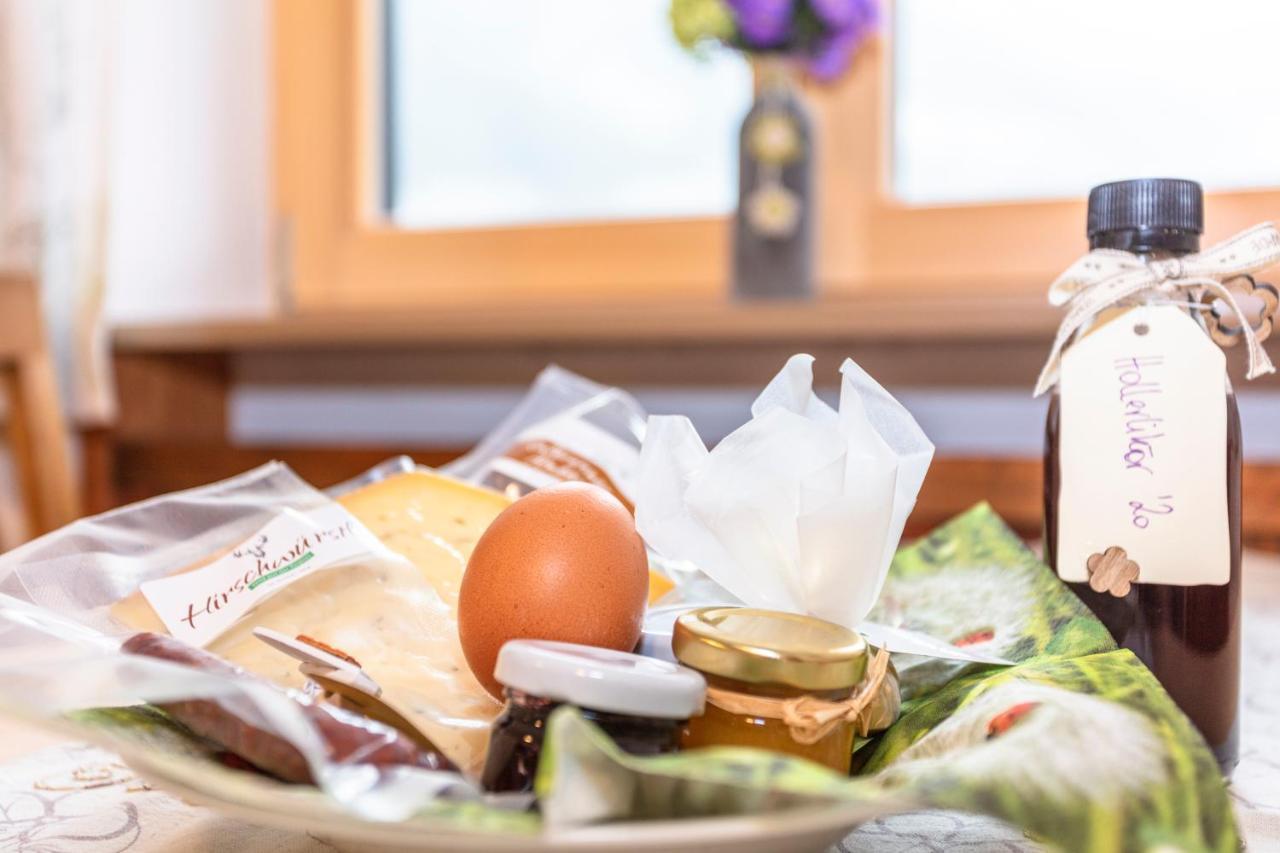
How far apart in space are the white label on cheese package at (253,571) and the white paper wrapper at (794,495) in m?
0.15

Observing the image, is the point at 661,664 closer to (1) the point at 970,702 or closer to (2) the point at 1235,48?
(1) the point at 970,702

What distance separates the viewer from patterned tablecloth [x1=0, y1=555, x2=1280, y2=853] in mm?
420

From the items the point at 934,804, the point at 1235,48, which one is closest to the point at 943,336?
the point at 1235,48

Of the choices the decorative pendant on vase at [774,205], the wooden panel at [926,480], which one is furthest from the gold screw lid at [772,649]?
the decorative pendant on vase at [774,205]

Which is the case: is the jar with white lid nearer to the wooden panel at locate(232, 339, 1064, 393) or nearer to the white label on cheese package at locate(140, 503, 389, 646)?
the white label on cheese package at locate(140, 503, 389, 646)

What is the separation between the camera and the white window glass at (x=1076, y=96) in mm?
1551

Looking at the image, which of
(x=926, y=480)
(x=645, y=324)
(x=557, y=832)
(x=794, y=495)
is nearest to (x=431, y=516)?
(x=794, y=495)

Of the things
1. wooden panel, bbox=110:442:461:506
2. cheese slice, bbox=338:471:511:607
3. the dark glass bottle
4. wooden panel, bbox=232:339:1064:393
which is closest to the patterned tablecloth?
the dark glass bottle

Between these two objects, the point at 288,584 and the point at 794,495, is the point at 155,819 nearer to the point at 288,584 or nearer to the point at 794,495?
the point at 288,584

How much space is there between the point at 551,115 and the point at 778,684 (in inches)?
67.1

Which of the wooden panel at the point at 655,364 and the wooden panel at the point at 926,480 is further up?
the wooden panel at the point at 655,364

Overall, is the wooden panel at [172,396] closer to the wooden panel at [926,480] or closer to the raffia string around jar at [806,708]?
the wooden panel at [926,480]

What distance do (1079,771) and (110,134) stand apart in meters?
1.83

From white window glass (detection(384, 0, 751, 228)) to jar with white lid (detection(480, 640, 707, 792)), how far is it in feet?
4.94
